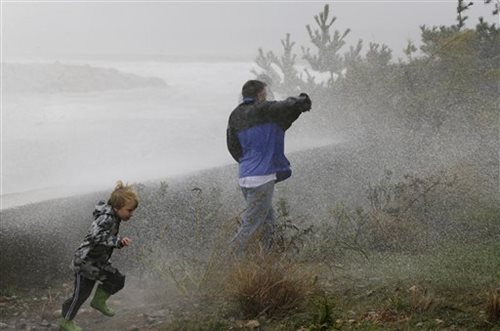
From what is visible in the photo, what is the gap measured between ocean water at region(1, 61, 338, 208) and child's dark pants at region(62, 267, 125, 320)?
6.06m

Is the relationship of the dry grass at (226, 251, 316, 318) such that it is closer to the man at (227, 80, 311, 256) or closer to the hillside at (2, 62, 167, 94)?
the man at (227, 80, 311, 256)

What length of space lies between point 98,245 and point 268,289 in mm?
1426

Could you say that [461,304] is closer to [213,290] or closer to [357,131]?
[213,290]

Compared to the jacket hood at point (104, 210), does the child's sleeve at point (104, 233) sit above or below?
below

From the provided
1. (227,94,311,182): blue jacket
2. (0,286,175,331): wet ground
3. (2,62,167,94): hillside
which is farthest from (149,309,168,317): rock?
(2,62,167,94): hillside

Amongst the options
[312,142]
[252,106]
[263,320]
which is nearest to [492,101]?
[312,142]

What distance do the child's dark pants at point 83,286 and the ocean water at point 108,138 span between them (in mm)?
6056

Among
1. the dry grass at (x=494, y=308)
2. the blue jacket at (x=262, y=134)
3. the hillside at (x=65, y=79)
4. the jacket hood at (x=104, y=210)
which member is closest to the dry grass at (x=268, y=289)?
the jacket hood at (x=104, y=210)

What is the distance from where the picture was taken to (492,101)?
49.3 ft

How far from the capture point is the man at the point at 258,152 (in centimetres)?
623

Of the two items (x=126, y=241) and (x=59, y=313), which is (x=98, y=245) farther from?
(x=59, y=313)

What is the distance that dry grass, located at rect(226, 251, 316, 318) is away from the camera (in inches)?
202

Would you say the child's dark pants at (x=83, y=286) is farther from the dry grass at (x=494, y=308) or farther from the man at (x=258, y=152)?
the dry grass at (x=494, y=308)

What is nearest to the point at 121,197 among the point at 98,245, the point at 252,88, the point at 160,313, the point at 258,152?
the point at 98,245
